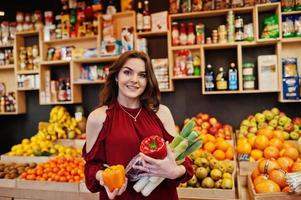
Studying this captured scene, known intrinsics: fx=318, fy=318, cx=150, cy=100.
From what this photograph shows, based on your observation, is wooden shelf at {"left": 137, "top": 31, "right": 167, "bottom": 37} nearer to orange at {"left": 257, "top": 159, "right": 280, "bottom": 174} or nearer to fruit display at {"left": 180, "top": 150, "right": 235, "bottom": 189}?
fruit display at {"left": 180, "top": 150, "right": 235, "bottom": 189}

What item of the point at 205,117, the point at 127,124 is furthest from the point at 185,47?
the point at 127,124

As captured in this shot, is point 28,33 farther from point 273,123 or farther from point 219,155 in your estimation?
point 273,123

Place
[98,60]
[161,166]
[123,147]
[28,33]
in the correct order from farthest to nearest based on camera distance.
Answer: [28,33], [98,60], [123,147], [161,166]

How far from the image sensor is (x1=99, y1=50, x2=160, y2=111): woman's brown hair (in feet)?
5.19

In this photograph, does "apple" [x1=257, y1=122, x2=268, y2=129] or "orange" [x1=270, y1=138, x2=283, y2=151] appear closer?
"orange" [x1=270, y1=138, x2=283, y2=151]

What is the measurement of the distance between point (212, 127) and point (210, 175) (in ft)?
3.58

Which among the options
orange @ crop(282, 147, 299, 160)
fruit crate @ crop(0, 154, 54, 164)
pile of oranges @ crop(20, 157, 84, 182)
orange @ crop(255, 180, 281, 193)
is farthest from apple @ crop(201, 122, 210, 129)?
fruit crate @ crop(0, 154, 54, 164)

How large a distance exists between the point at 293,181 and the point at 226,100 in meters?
1.98

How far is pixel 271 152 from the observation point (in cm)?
246

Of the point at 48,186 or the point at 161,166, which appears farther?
the point at 48,186

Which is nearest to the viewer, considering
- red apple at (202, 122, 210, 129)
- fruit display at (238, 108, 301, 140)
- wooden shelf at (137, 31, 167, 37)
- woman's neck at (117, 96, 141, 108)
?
woman's neck at (117, 96, 141, 108)

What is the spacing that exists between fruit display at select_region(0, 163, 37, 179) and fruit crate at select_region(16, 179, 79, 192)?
214 millimetres

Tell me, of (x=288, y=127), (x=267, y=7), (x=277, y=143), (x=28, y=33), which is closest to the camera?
(x=277, y=143)

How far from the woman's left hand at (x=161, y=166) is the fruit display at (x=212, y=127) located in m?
1.91
